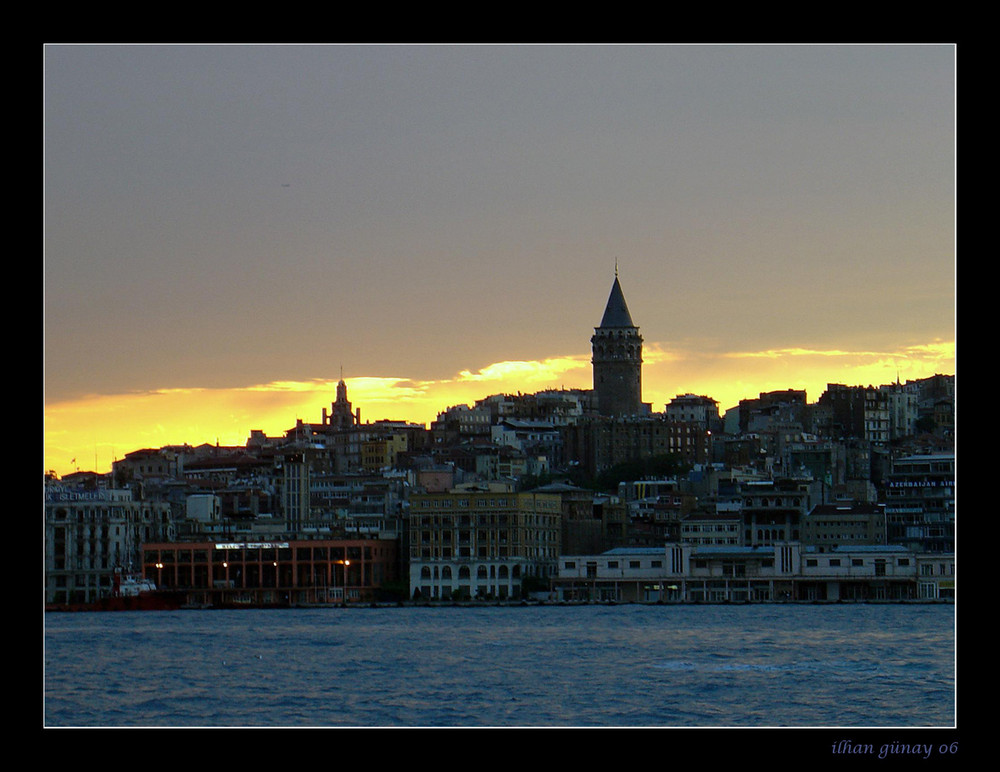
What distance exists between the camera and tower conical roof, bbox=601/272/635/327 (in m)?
69.9

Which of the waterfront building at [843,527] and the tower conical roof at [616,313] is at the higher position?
the tower conical roof at [616,313]

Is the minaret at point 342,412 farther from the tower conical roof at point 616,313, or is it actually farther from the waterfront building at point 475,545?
the waterfront building at point 475,545

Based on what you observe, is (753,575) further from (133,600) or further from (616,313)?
(616,313)

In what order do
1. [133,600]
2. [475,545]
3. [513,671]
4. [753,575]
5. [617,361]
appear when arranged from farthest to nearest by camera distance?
[617,361]
[475,545]
[133,600]
[753,575]
[513,671]

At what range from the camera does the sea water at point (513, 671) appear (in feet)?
58.5

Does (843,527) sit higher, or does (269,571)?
(843,527)

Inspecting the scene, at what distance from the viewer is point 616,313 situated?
70.5 m

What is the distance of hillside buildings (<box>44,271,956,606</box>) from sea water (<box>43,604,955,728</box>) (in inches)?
193

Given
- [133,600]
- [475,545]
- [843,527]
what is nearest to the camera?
[133,600]

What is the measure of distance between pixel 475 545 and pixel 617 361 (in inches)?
1088

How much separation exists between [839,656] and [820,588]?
15778mm

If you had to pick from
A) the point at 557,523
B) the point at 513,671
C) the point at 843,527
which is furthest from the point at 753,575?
the point at 513,671

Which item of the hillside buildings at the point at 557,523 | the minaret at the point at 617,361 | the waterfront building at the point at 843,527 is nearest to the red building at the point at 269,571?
the hillside buildings at the point at 557,523
